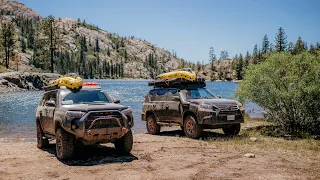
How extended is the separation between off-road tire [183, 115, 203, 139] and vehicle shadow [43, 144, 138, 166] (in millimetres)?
3738

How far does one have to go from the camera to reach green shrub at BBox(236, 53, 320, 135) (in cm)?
1441

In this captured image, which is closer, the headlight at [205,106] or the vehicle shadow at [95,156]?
the vehicle shadow at [95,156]

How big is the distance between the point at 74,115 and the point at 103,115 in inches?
32.1

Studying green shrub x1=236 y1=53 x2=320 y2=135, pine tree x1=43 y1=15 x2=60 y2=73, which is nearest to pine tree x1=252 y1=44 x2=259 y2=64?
pine tree x1=43 y1=15 x2=60 y2=73

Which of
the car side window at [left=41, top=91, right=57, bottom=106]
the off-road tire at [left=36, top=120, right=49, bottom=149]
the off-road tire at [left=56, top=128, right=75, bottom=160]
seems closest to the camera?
the off-road tire at [left=56, top=128, right=75, bottom=160]

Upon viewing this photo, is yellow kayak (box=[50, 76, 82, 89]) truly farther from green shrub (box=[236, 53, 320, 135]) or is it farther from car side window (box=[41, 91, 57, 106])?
green shrub (box=[236, 53, 320, 135])

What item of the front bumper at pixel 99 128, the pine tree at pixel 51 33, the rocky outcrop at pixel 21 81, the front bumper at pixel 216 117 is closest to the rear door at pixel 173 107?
the front bumper at pixel 216 117

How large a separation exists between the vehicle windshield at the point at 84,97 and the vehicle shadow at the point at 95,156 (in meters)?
1.76

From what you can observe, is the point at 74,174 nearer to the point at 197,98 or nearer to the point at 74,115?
the point at 74,115

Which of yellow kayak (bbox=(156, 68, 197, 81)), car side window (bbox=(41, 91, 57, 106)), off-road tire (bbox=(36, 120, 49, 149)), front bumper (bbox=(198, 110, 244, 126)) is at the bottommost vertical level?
off-road tire (bbox=(36, 120, 49, 149))

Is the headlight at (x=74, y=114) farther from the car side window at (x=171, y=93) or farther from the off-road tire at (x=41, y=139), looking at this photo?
the car side window at (x=171, y=93)

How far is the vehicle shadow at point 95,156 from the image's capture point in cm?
980

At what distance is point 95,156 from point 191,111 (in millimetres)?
4991

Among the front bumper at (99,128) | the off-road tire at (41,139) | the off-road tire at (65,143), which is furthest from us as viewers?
the off-road tire at (41,139)
